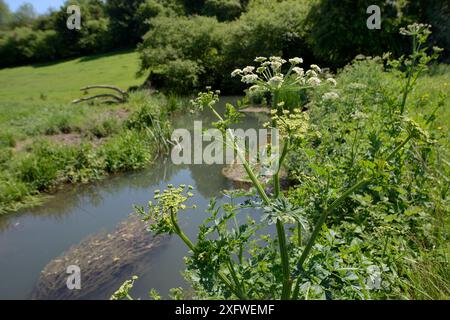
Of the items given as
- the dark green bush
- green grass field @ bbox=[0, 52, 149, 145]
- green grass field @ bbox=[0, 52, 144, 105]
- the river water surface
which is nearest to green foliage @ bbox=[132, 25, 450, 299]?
the river water surface

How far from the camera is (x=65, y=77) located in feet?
99.2

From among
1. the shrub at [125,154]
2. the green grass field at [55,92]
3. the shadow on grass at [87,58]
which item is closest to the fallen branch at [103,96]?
the green grass field at [55,92]

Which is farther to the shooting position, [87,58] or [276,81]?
[87,58]

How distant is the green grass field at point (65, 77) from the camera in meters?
24.0

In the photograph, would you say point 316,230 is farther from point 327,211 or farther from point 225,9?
point 225,9

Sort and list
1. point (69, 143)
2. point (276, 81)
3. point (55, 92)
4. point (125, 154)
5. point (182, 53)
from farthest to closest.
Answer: point (55, 92)
point (182, 53)
point (69, 143)
point (125, 154)
point (276, 81)

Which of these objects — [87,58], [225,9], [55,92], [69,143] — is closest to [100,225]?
[69,143]

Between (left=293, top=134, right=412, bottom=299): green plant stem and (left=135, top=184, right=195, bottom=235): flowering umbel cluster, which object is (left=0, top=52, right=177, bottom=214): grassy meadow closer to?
(left=135, top=184, right=195, bottom=235): flowering umbel cluster

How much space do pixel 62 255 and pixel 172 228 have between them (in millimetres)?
5302

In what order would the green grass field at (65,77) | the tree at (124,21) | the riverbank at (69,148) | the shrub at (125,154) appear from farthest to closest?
the tree at (124,21) → the green grass field at (65,77) → the shrub at (125,154) → the riverbank at (69,148)

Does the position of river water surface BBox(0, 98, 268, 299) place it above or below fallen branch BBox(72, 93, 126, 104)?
below

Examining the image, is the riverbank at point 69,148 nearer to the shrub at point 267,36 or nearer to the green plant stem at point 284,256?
the green plant stem at point 284,256

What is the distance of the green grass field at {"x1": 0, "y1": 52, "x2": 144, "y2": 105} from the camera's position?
2402 centimetres

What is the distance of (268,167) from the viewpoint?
1956 mm
